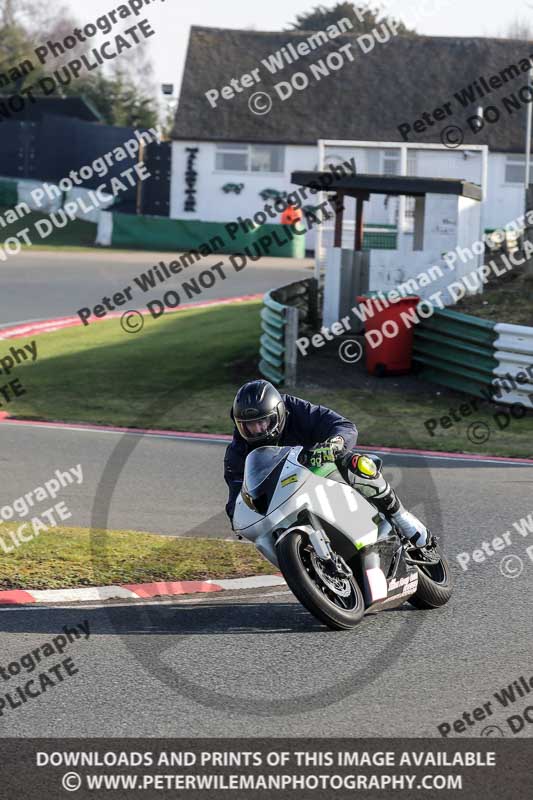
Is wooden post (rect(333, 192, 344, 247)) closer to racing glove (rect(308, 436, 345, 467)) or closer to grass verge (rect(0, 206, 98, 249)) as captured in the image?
racing glove (rect(308, 436, 345, 467))

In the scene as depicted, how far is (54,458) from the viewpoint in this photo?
13.5m

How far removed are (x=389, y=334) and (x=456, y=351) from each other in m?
1.11

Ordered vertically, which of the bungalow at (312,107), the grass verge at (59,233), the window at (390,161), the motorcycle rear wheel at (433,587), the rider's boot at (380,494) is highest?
the bungalow at (312,107)

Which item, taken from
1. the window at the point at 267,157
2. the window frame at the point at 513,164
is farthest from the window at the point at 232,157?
the window frame at the point at 513,164

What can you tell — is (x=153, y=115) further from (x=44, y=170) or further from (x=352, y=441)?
(x=352, y=441)

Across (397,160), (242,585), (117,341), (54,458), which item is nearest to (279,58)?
(397,160)

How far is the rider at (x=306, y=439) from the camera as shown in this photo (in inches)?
287

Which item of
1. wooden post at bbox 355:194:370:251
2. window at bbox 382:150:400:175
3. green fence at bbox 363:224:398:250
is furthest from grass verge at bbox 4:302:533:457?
window at bbox 382:150:400:175

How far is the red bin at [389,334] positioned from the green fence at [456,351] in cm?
23

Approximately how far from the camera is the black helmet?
7.27 meters

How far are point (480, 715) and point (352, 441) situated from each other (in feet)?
7.13

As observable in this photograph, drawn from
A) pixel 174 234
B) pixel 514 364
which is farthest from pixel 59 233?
pixel 514 364

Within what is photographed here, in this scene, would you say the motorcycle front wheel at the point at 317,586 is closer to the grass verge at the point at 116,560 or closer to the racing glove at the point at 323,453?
the racing glove at the point at 323,453

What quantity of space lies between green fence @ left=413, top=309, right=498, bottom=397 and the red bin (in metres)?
0.23
